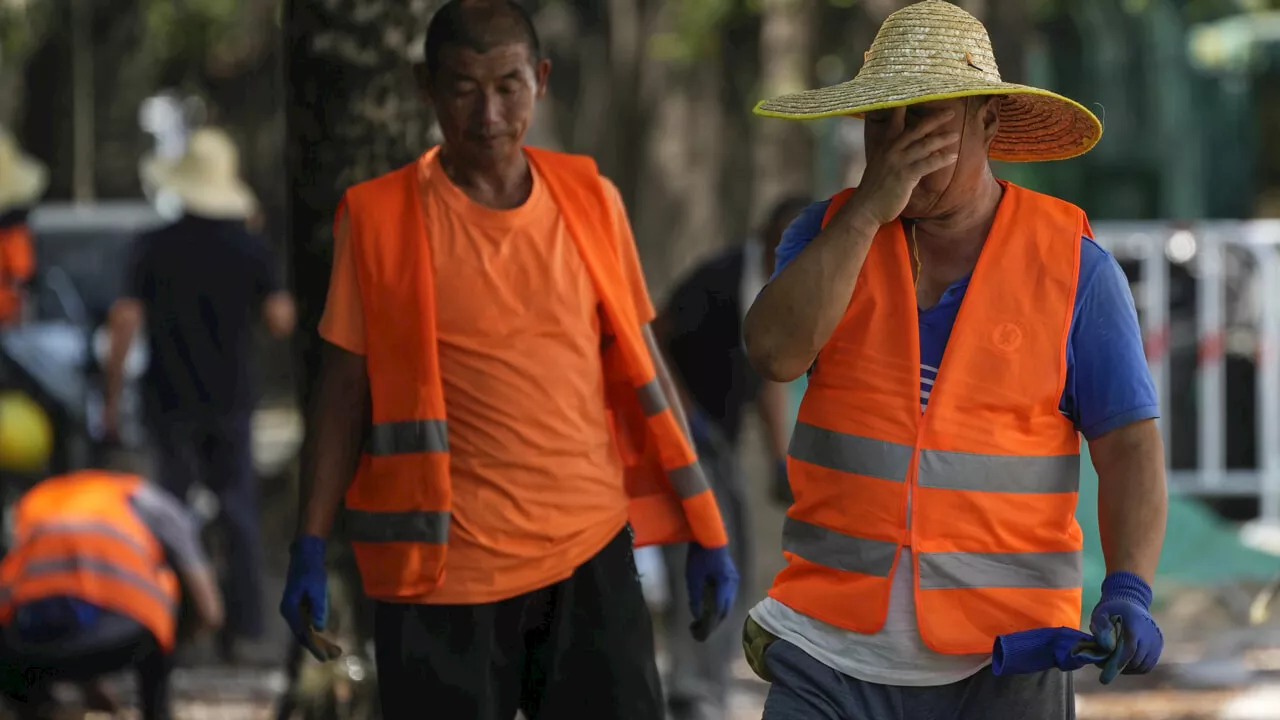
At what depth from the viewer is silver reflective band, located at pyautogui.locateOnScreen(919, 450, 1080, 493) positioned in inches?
126

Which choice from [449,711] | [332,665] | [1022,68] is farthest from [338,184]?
[1022,68]

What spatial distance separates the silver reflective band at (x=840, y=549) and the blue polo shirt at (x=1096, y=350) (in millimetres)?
258

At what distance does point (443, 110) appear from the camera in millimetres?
4020

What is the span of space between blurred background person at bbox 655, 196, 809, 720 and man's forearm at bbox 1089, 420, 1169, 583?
3.27 metres

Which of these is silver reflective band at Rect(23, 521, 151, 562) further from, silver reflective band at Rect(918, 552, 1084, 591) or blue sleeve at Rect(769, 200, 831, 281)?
silver reflective band at Rect(918, 552, 1084, 591)

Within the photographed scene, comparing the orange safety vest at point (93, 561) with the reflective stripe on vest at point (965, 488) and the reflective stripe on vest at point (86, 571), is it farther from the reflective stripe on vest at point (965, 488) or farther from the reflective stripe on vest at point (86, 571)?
the reflective stripe on vest at point (965, 488)

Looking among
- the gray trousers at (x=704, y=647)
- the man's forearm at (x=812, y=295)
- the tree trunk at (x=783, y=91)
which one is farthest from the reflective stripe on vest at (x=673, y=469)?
the tree trunk at (x=783, y=91)

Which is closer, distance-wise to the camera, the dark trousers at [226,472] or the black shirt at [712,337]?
the black shirt at [712,337]

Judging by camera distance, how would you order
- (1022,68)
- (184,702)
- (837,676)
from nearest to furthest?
1. (837,676)
2. (184,702)
3. (1022,68)

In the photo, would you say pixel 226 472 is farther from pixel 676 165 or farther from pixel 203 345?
pixel 676 165

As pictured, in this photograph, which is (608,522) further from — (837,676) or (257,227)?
(257,227)

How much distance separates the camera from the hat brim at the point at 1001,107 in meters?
3.17

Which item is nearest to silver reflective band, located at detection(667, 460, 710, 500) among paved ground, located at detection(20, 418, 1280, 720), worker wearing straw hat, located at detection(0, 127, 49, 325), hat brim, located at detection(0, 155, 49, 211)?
paved ground, located at detection(20, 418, 1280, 720)

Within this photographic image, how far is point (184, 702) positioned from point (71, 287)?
428cm
